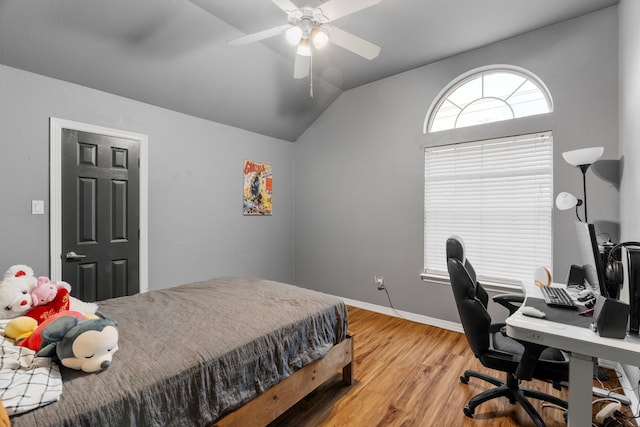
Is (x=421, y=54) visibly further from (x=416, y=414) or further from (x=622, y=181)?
(x=416, y=414)

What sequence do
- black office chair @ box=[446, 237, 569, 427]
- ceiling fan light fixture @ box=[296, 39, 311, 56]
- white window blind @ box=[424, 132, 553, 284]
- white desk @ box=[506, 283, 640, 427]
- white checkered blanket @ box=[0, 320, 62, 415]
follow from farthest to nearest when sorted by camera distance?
white window blind @ box=[424, 132, 553, 284], ceiling fan light fixture @ box=[296, 39, 311, 56], black office chair @ box=[446, 237, 569, 427], white desk @ box=[506, 283, 640, 427], white checkered blanket @ box=[0, 320, 62, 415]


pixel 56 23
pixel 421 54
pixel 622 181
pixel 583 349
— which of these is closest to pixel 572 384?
pixel 583 349

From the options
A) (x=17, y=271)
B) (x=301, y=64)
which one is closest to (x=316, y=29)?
(x=301, y=64)

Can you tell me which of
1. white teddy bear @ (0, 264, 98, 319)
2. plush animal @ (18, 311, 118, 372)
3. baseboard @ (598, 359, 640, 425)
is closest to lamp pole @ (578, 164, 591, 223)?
baseboard @ (598, 359, 640, 425)

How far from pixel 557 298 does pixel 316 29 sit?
2.29 meters

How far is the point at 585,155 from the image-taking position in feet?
7.19

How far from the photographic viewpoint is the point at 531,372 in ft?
5.05

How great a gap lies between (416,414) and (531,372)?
2.44 ft

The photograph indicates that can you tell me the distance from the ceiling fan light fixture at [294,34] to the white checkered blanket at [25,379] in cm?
209

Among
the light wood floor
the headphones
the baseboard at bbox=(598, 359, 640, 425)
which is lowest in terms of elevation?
the light wood floor

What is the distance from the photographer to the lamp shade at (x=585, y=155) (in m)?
2.15

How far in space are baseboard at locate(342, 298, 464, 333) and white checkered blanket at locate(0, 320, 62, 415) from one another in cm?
319

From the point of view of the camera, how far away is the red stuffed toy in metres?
1.52

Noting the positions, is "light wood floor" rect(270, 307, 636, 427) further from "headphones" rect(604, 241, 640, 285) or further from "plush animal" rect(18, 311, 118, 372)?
"plush animal" rect(18, 311, 118, 372)
